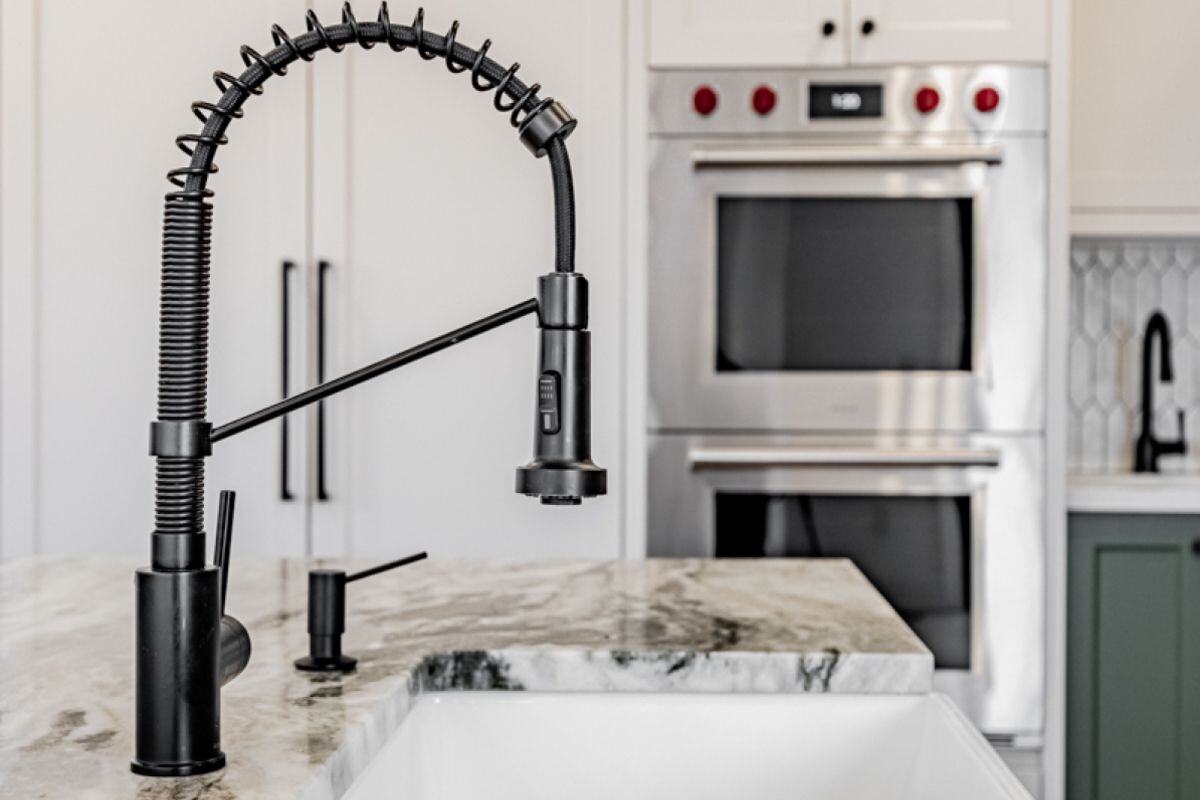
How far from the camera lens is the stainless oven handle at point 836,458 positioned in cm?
247

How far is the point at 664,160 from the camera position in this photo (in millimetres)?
2523

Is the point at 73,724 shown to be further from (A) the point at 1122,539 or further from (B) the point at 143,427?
(A) the point at 1122,539

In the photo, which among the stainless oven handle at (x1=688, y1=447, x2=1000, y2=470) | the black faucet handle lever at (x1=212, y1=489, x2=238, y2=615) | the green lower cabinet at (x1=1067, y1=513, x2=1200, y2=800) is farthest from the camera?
the green lower cabinet at (x1=1067, y1=513, x2=1200, y2=800)

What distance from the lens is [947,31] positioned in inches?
99.0

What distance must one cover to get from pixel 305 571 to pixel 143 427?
1.24m

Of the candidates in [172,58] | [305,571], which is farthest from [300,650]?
[172,58]

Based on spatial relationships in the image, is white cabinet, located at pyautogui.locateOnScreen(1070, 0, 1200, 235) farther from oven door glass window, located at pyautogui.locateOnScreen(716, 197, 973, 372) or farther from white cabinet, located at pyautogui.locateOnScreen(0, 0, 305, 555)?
white cabinet, located at pyautogui.locateOnScreen(0, 0, 305, 555)

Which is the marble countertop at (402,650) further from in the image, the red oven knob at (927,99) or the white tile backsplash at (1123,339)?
the white tile backsplash at (1123,339)

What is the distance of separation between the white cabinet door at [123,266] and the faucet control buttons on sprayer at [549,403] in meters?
1.86

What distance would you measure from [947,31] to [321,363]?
52.4 inches

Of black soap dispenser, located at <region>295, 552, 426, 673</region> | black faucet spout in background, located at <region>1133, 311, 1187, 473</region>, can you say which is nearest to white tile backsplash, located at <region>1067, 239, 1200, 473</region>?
black faucet spout in background, located at <region>1133, 311, 1187, 473</region>

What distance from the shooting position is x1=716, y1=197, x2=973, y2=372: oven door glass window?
253 cm

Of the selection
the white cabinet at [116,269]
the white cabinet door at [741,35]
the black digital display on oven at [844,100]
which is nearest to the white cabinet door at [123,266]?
the white cabinet at [116,269]

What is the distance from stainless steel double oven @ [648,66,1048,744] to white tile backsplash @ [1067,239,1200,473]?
69 centimetres
